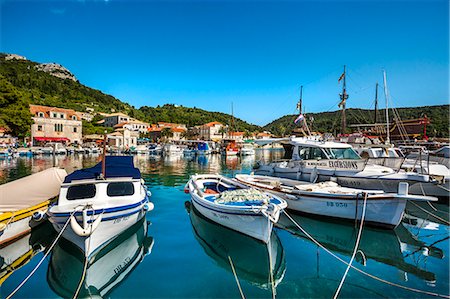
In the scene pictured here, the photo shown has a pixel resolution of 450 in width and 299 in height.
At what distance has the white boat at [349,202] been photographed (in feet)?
29.8

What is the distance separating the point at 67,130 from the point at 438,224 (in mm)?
83148

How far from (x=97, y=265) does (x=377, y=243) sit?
9.76 meters

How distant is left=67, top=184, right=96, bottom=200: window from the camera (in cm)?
827

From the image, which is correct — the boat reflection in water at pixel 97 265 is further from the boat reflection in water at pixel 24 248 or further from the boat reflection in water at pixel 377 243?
the boat reflection in water at pixel 377 243

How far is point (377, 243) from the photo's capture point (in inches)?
347

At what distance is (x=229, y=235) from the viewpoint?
9078 millimetres

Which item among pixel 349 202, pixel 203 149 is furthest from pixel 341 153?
pixel 203 149

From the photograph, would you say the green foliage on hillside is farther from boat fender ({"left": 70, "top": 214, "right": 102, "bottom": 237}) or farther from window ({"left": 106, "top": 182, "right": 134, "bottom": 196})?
boat fender ({"left": 70, "top": 214, "right": 102, "bottom": 237})

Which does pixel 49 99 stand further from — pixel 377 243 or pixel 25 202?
pixel 377 243

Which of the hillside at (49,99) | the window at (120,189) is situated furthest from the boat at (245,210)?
the hillside at (49,99)

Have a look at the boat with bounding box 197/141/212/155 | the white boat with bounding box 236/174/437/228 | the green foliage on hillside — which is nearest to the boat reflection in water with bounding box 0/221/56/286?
the white boat with bounding box 236/174/437/228

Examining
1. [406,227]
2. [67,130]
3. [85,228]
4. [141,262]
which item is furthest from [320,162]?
[67,130]

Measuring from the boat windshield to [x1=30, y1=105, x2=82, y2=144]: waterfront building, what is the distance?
72828 millimetres

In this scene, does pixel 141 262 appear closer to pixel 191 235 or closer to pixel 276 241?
pixel 191 235
